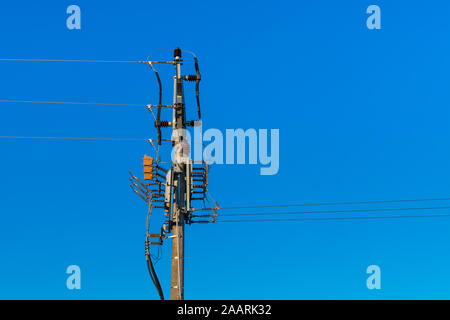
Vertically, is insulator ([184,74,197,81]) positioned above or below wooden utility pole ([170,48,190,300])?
above

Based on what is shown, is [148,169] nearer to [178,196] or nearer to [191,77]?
[178,196]

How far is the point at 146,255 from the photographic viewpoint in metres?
28.8

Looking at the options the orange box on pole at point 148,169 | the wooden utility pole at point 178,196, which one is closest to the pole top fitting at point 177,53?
the wooden utility pole at point 178,196

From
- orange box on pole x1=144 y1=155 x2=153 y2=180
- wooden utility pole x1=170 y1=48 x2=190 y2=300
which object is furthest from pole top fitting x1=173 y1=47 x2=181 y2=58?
orange box on pole x1=144 y1=155 x2=153 y2=180

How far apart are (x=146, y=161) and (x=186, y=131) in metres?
2.37

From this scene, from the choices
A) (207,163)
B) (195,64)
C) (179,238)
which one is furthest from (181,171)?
(195,64)

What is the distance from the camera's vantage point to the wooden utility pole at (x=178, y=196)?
27.5 m

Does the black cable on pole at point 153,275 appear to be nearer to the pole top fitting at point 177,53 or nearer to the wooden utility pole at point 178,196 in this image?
the wooden utility pole at point 178,196

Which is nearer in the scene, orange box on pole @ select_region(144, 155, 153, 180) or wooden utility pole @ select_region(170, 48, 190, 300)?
wooden utility pole @ select_region(170, 48, 190, 300)

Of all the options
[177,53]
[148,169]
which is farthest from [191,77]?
[148,169]

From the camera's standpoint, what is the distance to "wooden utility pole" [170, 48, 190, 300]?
1081 inches

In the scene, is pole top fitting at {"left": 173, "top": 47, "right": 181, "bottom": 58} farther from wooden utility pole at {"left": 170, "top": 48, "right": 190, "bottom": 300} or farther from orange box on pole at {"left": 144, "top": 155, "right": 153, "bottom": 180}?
orange box on pole at {"left": 144, "top": 155, "right": 153, "bottom": 180}
